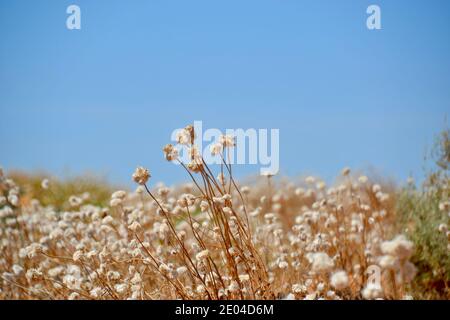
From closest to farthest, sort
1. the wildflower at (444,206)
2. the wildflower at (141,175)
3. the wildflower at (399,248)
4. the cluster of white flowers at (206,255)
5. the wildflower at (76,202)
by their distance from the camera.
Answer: the wildflower at (399,248), the wildflower at (141,175), the cluster of white flowers at (206,255), the wildflower at (444,206), the wildflower at (76,202)

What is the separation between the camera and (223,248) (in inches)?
83.2

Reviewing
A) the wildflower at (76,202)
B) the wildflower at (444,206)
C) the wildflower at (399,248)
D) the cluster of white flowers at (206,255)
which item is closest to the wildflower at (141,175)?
the cluster of white flowers at (206,255)

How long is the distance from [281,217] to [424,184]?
1.49 m

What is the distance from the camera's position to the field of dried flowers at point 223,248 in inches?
83.2

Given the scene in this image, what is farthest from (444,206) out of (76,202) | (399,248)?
(76,202)

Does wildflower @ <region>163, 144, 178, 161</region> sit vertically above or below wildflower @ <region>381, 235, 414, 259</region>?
above

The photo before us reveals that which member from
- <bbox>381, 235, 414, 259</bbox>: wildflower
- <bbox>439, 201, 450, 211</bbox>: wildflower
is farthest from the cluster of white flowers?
<bbox>439, 201, 450, 211</bbox>: wildflower

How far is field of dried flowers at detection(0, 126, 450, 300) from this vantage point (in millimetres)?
2113

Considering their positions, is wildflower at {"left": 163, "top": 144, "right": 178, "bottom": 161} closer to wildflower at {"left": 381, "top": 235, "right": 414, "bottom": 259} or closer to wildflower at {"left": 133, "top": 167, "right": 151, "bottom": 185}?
wildflower at {"left": 133, "top": 167, "right": 151, "bottom": 185}

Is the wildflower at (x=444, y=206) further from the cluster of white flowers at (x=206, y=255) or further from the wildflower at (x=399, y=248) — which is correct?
the wildflower at (x=399, y=248)
